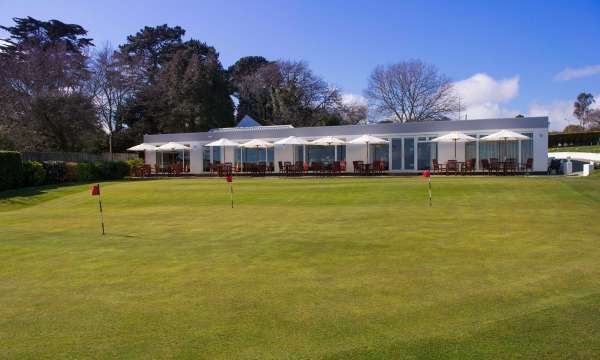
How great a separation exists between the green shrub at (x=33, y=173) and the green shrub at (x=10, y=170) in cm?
Result: 54

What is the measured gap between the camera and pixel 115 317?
15.1 feet

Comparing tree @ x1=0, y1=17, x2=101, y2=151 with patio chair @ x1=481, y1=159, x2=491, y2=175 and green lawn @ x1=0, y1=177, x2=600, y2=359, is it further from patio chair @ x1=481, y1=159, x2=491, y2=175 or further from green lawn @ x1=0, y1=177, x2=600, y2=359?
patio chair @ x1=481, y1=159, x2=491, y2=175

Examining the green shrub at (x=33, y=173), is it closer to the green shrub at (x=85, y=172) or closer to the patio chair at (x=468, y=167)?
the green shrub at (x=85, y=172)

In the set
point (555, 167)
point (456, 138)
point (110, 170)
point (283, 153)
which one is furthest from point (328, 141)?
point (110, 170)

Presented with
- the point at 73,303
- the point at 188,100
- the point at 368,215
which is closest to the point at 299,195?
the point at 368,215

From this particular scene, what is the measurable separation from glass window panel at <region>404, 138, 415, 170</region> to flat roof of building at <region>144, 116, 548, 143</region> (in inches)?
25.0

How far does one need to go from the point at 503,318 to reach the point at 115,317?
11.7ft

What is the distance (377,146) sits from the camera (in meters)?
31.5

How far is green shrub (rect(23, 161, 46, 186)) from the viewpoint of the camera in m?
24.2

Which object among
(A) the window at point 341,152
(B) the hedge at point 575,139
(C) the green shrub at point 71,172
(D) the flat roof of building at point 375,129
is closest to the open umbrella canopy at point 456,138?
(D) the flat roof of building at point 375,129

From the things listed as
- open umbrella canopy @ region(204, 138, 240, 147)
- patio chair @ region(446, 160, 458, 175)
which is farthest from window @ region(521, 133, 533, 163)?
open umbrella canopy @ region(204, 138, 240, 147)

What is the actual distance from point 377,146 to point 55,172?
750 inches

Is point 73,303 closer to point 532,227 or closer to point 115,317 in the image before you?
point 115,317

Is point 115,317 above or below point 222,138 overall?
below
